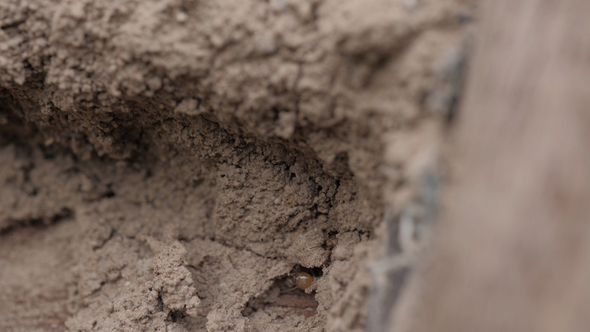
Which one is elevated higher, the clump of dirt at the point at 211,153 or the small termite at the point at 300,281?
the clump of dirt at the point at 211,153

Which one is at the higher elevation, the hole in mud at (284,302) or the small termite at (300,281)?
the small termite at (300,281)

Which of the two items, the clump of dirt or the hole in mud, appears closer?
the clump of dirt

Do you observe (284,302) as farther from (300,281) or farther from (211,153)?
(211,153)

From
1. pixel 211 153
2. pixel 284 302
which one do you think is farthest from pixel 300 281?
pixel 211 153

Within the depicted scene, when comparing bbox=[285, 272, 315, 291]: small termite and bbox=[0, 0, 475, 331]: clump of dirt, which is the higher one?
bbox=[0, 0, 475, 331]: clump of dirt

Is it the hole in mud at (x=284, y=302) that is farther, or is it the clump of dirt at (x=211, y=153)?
the hole in mud at (x=284, y=302)

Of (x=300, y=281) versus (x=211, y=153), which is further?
(x=300, y=281)

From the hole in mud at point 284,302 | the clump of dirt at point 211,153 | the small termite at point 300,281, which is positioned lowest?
the hole in mud at point 284,302

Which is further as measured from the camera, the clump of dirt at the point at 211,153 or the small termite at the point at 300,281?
the small termite at the point at 300,281

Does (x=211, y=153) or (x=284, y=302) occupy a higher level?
(x=211, y=153)

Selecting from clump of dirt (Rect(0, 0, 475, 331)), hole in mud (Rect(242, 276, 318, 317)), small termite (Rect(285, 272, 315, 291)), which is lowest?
hole in mud (Rect(242, 276, 318, 317))
